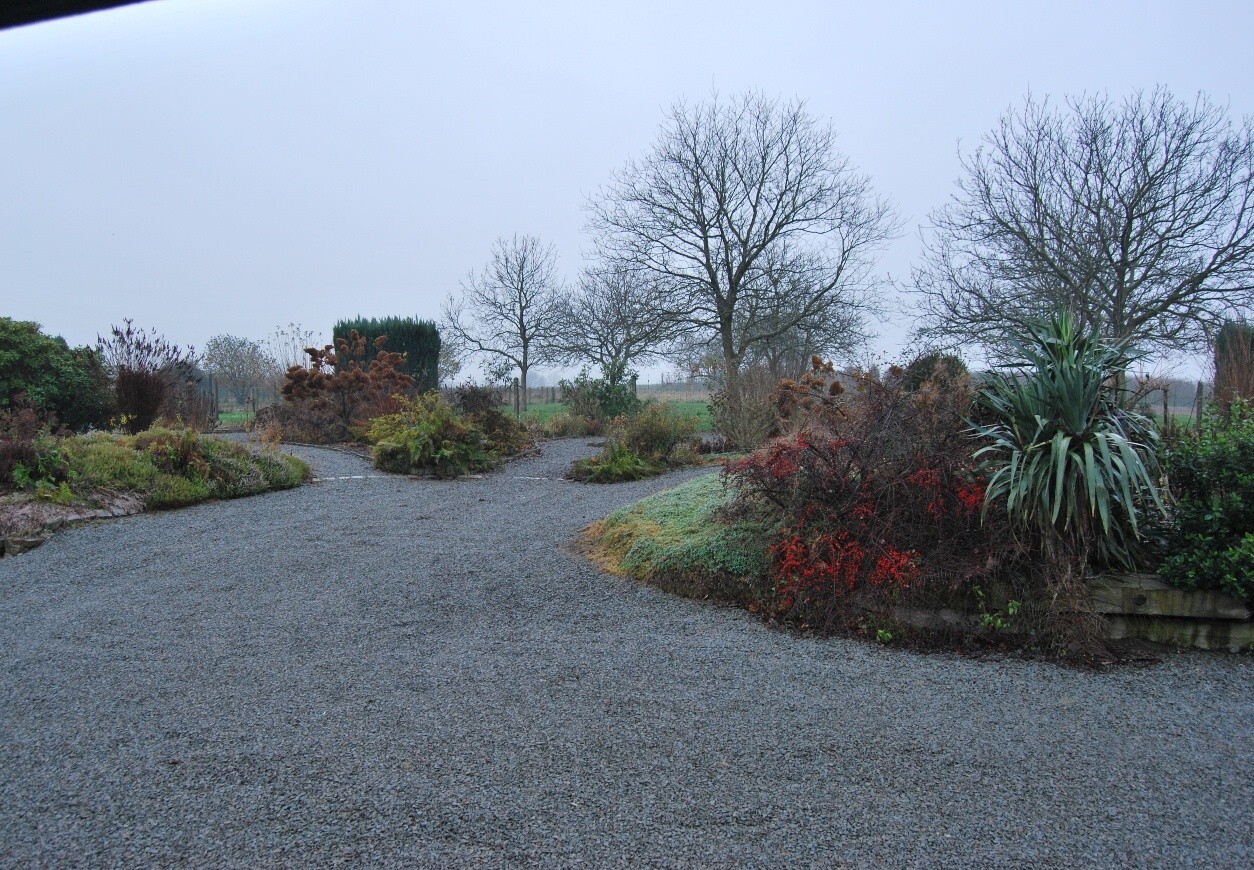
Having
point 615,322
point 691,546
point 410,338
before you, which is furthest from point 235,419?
point 691,546

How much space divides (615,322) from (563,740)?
678 inches

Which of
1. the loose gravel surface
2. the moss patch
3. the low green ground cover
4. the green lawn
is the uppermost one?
the green lawn

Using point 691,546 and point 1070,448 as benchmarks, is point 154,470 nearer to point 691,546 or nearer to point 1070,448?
point 691,546

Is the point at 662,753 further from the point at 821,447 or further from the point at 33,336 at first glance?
the point at 33,336

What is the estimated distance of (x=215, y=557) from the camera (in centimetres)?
601

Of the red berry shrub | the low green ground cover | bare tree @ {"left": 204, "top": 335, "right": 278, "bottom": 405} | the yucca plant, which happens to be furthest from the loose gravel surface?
bare tree @ {"left": 204, "top": 335, "right": 278, "bottom": 405}

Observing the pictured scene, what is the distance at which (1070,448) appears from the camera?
4.27 m

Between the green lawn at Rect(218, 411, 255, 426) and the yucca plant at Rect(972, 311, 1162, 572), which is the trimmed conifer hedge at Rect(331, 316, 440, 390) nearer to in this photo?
the green lawn at Rect(218, 411, 255, 426)

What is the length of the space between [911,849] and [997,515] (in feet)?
8.37

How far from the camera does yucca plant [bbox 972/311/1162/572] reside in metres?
4.08

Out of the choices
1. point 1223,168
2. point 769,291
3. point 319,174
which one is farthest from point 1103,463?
→ point 769,291

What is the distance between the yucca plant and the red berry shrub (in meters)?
0.20

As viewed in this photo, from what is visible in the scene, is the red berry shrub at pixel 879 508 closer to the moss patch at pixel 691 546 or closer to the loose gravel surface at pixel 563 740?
the moss patch at pixel 691 546

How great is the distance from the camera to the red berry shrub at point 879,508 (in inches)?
169
